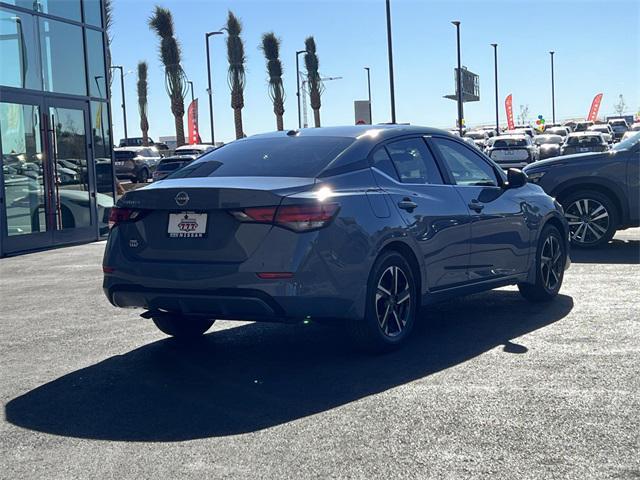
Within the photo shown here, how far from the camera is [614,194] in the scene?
13086mm

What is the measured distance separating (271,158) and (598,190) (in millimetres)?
7421

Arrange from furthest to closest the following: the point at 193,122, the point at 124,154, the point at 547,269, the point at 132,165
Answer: the point at 193,122, the point at 124,154, the point at 132,165, the point at 547,269

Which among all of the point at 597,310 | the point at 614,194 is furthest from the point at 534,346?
the point at 614,194

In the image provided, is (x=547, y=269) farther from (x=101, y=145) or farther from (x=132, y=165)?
(x=132, y=165)

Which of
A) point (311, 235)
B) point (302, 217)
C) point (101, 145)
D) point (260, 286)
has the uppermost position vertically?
point (101, 145)

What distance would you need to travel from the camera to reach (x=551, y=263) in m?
8.95

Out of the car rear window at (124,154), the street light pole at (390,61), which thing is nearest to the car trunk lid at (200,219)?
the street light pole at (390,61)

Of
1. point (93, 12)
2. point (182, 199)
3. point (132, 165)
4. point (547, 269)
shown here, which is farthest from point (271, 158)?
point (132, 165)

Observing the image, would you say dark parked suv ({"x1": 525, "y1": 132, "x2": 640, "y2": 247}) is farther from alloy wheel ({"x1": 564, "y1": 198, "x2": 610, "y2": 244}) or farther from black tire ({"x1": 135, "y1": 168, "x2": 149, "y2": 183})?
black tire ({"x1": 135, "y1": 168, "x2": 149, "y2": 183})

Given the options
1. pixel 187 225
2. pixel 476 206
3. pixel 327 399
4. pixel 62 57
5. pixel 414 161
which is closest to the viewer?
pixel 327 399

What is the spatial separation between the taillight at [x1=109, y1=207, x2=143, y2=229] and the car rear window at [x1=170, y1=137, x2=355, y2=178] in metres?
0.55

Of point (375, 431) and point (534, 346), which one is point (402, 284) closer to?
point (534, 346)

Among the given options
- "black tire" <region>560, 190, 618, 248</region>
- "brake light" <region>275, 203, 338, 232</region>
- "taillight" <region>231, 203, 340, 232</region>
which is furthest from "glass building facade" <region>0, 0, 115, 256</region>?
"brake light" <region>275, 203, 338, 232</region>

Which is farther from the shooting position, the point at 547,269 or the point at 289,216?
the point at 547,269
